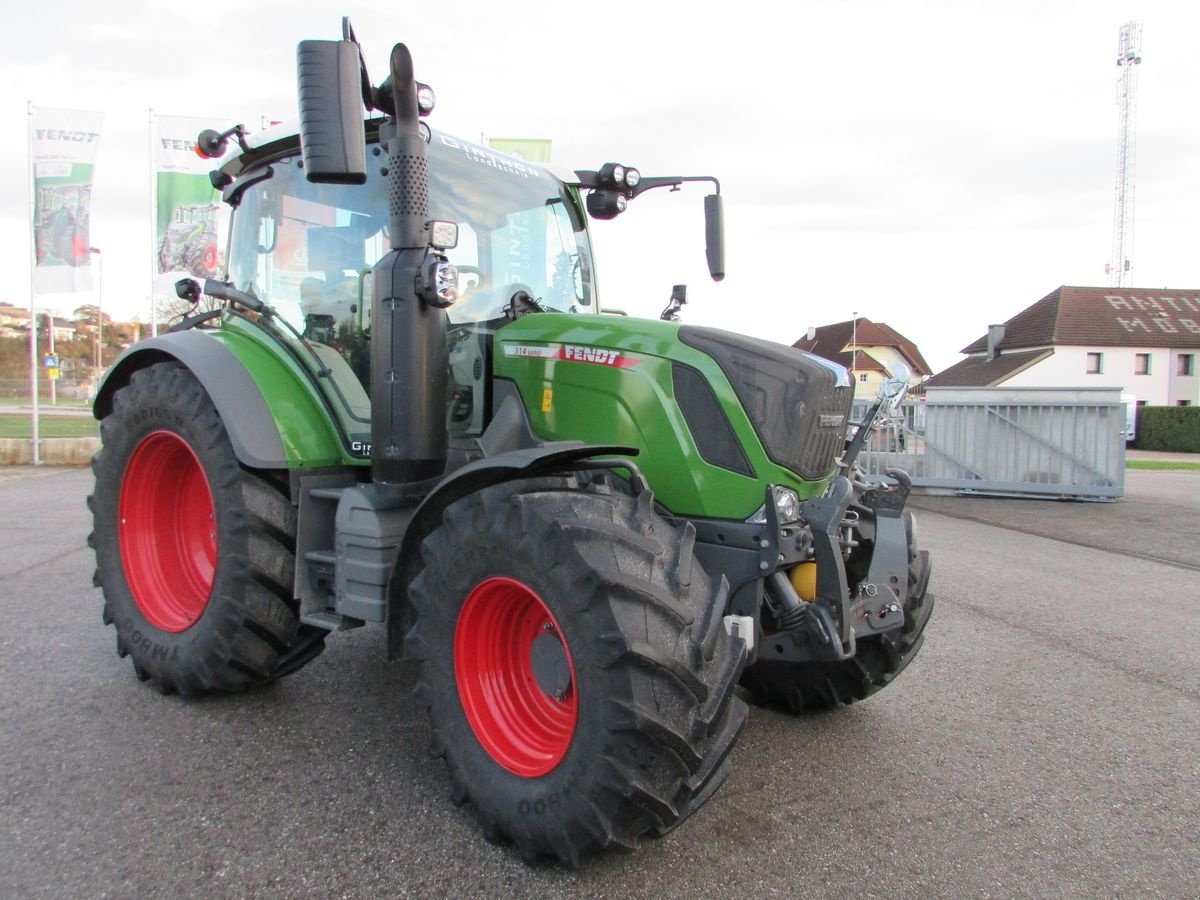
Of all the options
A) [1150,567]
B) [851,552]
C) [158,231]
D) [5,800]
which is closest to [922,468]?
[1150,567]

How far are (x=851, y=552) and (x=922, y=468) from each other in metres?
10.3

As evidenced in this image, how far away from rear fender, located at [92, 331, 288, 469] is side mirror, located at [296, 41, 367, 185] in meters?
1.25

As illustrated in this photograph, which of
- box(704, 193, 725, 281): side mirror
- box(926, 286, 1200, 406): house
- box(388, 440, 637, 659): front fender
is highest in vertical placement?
box(926, 286, 1200, 406): house

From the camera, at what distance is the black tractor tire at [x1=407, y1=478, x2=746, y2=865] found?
7.17 feet

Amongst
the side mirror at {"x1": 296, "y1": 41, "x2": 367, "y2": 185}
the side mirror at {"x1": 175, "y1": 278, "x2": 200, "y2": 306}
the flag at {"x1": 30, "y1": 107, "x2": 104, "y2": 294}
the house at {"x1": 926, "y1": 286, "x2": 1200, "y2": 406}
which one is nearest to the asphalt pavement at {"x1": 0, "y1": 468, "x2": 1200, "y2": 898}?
the side mirror at {"x1": 175, "y1": 278, "x2": 200, "y2": 306}

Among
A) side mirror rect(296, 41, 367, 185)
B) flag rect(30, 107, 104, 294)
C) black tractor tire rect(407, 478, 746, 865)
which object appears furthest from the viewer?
flag rect(30, 107, 104, 294)

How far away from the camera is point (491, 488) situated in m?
2.57

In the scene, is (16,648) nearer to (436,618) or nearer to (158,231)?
(436,618)

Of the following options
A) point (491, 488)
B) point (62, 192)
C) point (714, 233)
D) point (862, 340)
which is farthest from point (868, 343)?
point (491, 488)

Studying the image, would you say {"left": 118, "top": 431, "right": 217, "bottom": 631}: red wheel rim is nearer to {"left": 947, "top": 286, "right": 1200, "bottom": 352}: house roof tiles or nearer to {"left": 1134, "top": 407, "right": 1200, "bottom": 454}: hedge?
{"left": 1134, "top": 407, "right": 1200, "bottom": 454}: hedge

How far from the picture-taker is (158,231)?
50.4 feet

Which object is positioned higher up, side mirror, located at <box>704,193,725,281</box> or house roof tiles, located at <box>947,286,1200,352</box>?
house roof tiles, located at <box>947,286,1200,352</box>

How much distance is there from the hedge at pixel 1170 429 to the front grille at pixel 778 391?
33.9 meters

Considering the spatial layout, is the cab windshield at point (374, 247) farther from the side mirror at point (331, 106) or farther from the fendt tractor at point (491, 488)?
the side mirror at point (331, 106)
